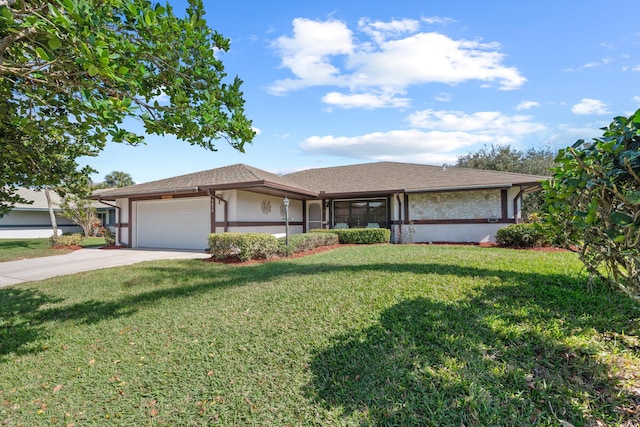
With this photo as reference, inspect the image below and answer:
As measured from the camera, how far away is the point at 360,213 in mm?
17234

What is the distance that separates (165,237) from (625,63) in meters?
18.0

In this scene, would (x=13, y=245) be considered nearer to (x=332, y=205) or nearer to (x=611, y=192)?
(x=332, y=205)

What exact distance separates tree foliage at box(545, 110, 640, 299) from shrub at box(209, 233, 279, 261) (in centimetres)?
871

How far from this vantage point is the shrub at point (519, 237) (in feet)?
35.1

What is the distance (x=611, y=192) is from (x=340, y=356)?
2.77 meters

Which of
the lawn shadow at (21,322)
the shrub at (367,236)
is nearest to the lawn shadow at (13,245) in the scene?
the lawn shadow at (21,322)

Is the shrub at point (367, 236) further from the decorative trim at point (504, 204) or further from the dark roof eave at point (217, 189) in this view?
the decorative trim at point (504, 204)

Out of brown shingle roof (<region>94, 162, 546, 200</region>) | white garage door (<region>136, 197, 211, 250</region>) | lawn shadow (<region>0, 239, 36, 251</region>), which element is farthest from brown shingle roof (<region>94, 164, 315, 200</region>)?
lawn shadow (<region>0, 239, 36, 251</region>)

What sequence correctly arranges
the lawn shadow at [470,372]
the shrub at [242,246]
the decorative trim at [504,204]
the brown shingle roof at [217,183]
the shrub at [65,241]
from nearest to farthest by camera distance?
the lawn shadow at [470,372] < the shrub at [242,246] < the brown shingle roof at [217,183] < the decorative trim at [504,204] < the shrub at [65,241]

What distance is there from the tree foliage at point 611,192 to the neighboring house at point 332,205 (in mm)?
10056

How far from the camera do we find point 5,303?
6023 mm

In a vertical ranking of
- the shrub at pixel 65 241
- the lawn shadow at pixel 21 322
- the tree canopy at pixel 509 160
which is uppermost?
the tree canopy at pixel 509 160

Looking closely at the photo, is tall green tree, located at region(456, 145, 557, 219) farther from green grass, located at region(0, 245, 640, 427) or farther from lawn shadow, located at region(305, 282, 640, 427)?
lawn shadow, located at region(305, 282, 640, 427)

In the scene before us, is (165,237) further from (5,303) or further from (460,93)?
(460,93)
